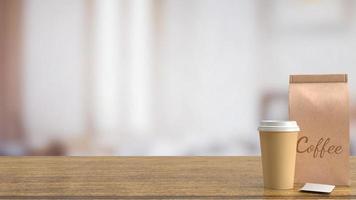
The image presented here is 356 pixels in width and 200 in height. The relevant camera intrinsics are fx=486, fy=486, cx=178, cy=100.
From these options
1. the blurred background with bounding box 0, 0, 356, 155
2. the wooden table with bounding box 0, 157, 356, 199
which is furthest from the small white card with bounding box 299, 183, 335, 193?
the blurred background with bounding box 0, 0, 356, 155

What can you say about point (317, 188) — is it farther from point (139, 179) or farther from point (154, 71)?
point (154, 71)

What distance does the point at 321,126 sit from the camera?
0.82 m

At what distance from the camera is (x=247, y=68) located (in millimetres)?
3445

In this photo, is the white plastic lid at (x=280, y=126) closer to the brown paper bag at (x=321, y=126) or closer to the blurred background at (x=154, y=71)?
the brown paper bag at (x=321, y=126)

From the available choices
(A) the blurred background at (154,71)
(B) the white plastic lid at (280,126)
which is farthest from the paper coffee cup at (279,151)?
(A) the blurred background at (154,71)

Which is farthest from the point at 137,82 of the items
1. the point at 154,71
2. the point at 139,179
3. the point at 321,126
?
the point at 321,126

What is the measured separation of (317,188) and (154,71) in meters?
2.74

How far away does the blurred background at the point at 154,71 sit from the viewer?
3420mm

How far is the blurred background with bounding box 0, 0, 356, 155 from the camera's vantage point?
3420 millimetres

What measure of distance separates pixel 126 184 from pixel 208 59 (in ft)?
8.76

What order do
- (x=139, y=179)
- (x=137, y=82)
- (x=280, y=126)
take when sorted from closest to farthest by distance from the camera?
(x=280, y=126), (x=139, y=179), (x=137, y=82)

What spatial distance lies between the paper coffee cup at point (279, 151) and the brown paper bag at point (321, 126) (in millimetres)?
47

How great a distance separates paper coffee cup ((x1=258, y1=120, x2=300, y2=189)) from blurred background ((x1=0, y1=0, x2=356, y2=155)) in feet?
8.61

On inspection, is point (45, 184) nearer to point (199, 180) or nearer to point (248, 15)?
point (199, 180)
